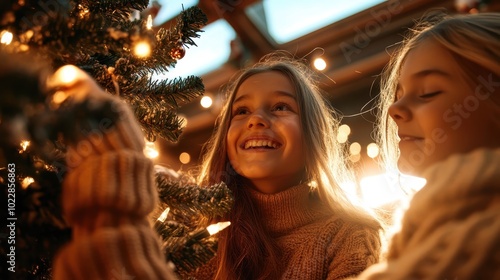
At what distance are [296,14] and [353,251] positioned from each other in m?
2.29

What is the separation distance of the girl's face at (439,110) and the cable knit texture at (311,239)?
0.97 ft

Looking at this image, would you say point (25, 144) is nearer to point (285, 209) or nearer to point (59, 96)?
point (59, 96)

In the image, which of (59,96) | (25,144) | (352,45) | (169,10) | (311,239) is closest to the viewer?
(59,96)

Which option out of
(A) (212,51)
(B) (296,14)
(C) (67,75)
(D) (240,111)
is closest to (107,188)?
(C) (67,75)

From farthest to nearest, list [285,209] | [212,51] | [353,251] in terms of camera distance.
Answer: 1. [212,51]
2. [285,209]
3. [353,251]

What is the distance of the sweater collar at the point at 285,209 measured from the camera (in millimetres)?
1309

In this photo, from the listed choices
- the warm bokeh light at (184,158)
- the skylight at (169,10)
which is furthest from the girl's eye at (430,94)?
the warm bokeh light at (184,158)

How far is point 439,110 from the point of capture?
0.83 m

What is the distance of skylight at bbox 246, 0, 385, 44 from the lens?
3.00m

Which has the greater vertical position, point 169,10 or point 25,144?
point 169,10

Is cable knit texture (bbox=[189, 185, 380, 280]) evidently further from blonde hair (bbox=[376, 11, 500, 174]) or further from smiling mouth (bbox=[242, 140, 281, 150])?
blonde hair (bbox=[376, 11, 500, 174])

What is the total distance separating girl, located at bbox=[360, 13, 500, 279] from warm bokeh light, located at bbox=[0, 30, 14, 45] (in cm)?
51

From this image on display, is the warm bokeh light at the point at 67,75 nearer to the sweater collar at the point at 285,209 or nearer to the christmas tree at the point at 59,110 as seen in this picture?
the christmas tree at the point at 59,110

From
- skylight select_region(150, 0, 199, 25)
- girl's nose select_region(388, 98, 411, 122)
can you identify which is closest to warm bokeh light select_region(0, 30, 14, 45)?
girl's nose select_region(388, 98, 411, 122)
